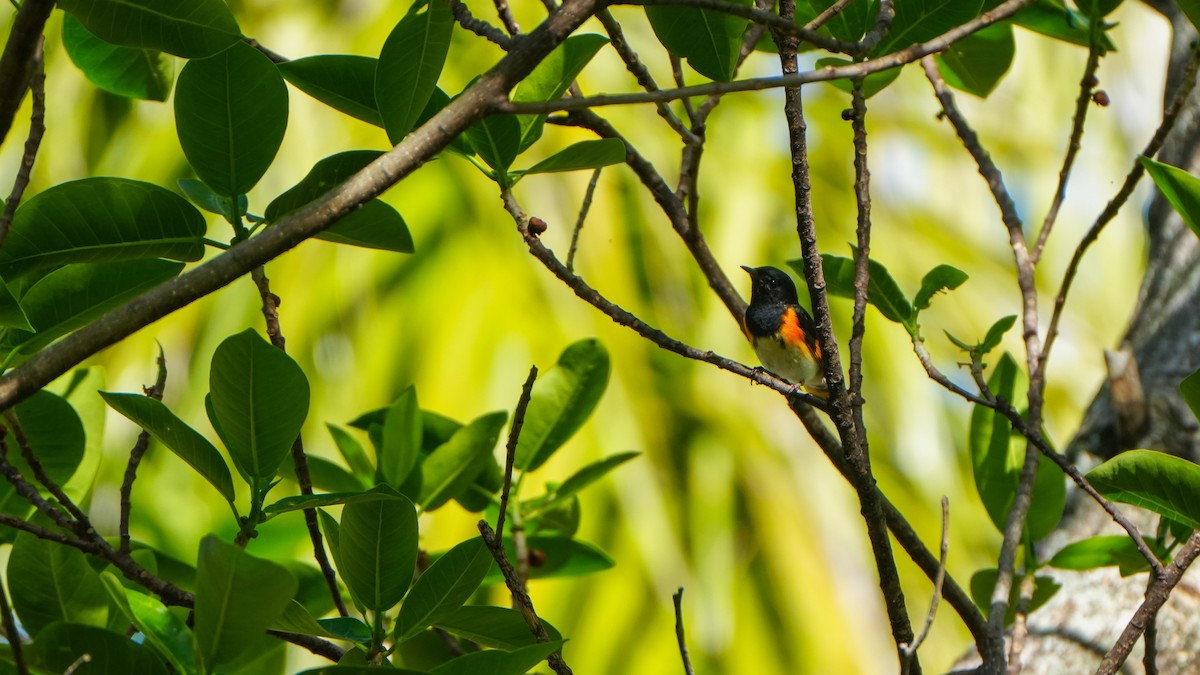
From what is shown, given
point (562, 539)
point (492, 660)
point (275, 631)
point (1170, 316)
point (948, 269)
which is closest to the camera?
point (492, 660)

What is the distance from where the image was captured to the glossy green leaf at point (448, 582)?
0.88 metres

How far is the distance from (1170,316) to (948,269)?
0.88 m

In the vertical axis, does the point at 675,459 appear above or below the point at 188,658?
above

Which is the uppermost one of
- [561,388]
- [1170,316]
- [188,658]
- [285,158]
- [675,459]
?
[285,158]

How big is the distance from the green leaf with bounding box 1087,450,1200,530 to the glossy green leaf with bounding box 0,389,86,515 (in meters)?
1.07

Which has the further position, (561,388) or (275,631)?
(561,388)

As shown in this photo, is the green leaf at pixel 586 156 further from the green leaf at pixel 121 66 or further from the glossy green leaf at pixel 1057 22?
the glossy green leaf at pixel 1057 22

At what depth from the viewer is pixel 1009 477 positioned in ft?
4.55

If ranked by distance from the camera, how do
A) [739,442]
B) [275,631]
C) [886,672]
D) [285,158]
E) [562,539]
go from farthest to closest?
1. [285,158]
2. [739,442]
3. [886,672]
4. [562,539]
5. [275,631]

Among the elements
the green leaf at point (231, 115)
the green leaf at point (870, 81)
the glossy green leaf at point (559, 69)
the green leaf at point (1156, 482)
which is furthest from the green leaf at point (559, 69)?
the green leaf at point (1156, 482)

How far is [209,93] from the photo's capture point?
94 cm

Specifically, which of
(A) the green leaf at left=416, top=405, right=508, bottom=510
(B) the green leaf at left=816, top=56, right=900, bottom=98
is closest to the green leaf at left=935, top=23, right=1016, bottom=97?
(B) the green leaf at left=816, top=56, right=900, bottom=98

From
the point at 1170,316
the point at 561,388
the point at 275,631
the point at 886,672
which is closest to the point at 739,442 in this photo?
the point at 886,672

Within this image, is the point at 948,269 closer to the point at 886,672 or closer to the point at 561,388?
the point at 561,388
